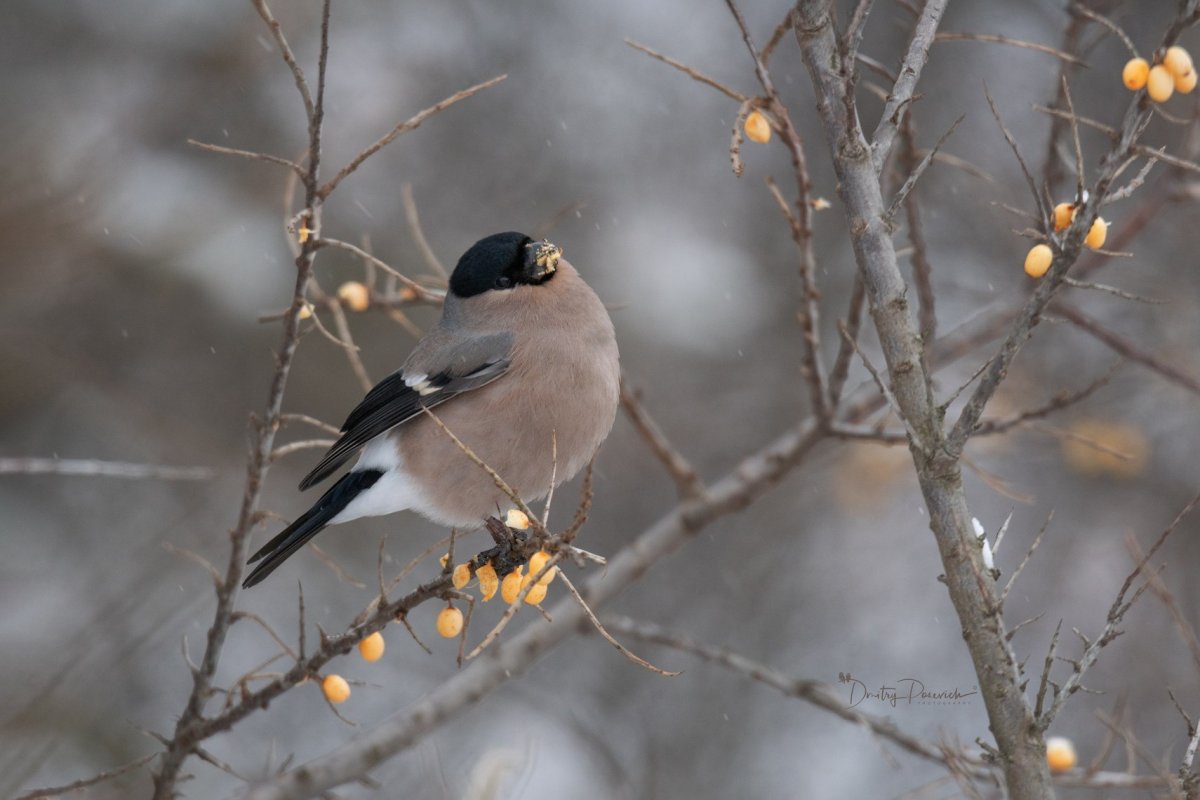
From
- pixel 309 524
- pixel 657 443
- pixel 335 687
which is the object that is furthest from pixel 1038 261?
pixel 309 524

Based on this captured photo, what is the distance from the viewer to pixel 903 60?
2594mm

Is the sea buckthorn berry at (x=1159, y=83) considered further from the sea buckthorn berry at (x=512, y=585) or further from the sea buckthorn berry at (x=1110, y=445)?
the sea buckthorn berry at (x=1110, y=445)

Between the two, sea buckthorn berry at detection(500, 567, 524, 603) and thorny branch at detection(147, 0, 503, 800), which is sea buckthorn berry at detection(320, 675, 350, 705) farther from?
sea buckthorn berry at detection(500, 567, 524, 603)

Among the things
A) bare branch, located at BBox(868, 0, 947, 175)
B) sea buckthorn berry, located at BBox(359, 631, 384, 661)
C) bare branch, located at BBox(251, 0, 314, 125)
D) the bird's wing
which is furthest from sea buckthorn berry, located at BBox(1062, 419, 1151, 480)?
bare branch, located at BBox(251, 0, 314, 125)

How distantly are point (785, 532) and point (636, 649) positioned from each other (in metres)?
A: 1.37

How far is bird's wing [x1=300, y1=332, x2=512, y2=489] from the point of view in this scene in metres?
3.72

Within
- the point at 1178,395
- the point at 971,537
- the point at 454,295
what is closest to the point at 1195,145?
the point at 971,537

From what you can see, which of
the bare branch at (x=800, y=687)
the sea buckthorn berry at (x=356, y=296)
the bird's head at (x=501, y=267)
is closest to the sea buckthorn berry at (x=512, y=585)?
the bare branch at (x=800, y=687)

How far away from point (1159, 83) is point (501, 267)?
2.24 meters

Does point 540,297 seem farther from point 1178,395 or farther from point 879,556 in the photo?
point 879,556

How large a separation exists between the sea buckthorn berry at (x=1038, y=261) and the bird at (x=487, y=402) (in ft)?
4.62

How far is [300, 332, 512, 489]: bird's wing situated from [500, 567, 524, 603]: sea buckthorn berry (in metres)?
1.13

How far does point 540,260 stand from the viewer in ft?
12.7

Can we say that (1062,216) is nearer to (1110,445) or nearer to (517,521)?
(517,521)
